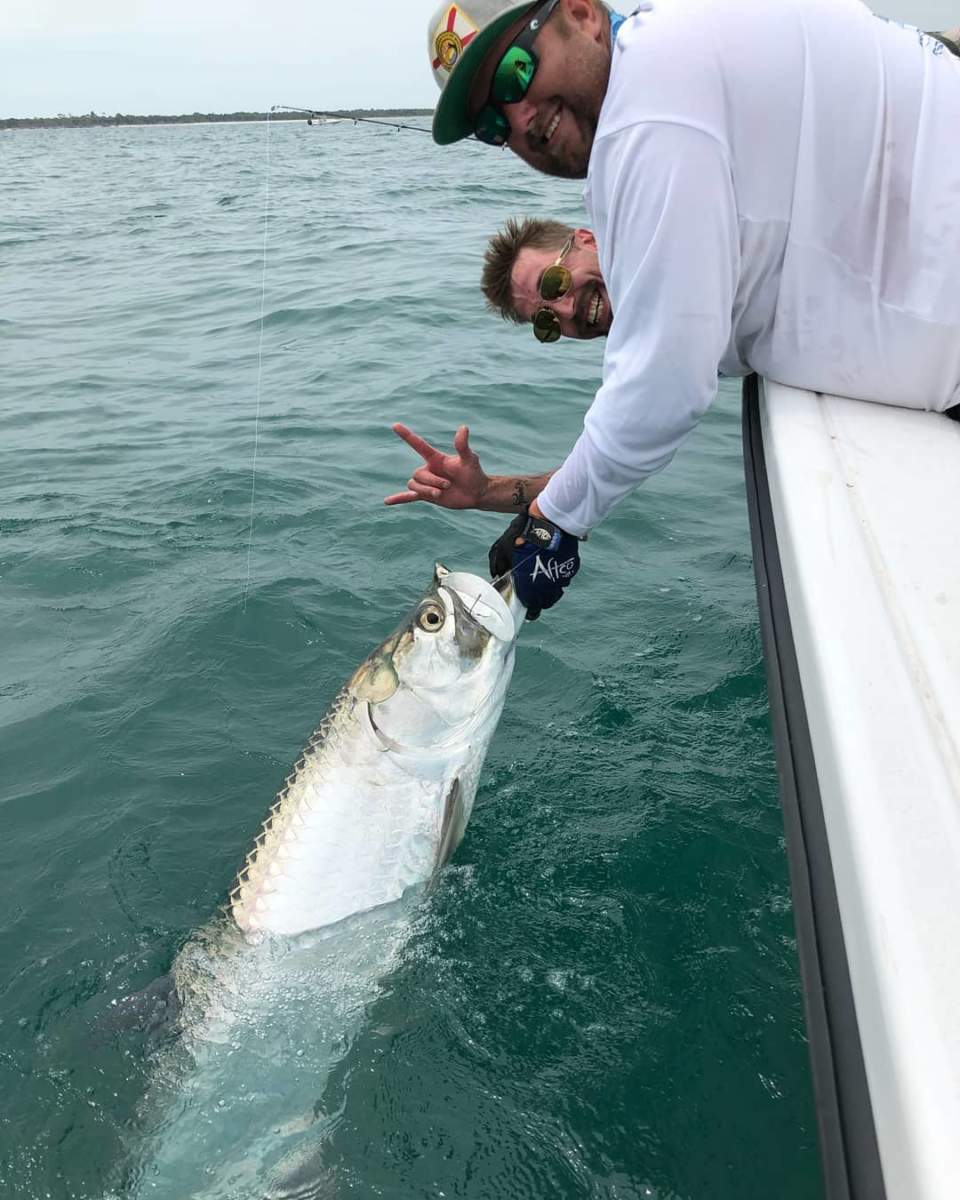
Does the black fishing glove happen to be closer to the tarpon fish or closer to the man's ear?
the tarpon fish

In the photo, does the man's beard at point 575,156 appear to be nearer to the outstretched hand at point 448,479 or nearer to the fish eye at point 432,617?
the outstretched hand at point 448,479

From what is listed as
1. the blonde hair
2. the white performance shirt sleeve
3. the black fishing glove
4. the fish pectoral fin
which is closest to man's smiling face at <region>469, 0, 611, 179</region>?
the white performance shirt sleeve

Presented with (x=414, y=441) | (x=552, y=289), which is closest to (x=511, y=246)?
(x=552, y=289)

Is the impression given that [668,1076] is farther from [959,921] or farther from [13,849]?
[13,849]

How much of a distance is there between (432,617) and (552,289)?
71.5 inches

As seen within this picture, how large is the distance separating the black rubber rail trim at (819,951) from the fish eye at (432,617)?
34.0 inches

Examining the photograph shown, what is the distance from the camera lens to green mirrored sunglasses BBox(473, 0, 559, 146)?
2.01 m

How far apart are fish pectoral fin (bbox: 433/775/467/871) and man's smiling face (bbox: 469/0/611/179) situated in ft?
5.13

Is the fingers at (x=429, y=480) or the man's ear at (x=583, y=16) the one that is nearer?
the man's ear at (x=583, y=16)

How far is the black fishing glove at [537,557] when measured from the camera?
2.58m

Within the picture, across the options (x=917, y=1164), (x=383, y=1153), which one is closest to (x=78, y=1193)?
(x=383, y=1153)

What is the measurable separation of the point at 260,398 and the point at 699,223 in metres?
6.72

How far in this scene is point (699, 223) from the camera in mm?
1927

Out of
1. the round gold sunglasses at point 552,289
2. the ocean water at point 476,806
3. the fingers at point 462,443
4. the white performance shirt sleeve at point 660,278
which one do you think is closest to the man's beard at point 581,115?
the white performance shirt sleeve at point 660,278
